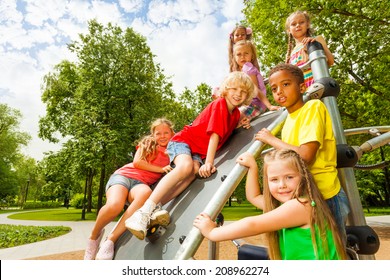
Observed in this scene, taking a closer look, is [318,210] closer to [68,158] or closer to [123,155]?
[123,155]

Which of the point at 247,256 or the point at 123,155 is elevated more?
the point at 123,155

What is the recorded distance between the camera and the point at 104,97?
14312 millimetres

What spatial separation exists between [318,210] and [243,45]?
6.50 ft

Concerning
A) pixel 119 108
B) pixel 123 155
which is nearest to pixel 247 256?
pixel 123 155

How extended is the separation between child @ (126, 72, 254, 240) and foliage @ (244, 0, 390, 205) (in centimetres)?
677

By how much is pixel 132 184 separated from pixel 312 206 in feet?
3.84

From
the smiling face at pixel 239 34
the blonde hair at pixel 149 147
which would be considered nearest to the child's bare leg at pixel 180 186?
the blonde hair at pixel 149 147

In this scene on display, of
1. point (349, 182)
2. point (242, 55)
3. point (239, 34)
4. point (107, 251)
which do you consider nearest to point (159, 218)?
point (107, 251)

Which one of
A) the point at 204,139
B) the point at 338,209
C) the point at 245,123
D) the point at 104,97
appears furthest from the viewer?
the point at 104,97

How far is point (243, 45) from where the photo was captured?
2.82m

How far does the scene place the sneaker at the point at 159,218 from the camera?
1.60 metres

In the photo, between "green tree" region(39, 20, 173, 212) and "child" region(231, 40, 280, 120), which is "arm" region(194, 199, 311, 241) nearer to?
"child" region(231, 40, 280, 120)

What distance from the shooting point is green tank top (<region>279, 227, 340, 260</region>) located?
3.79ft

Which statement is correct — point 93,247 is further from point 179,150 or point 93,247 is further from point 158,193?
point 179,150
